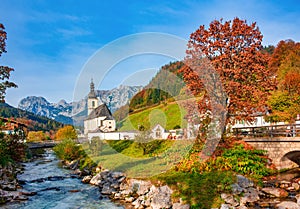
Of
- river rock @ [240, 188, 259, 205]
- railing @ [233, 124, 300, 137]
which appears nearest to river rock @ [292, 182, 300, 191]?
river rock @ [240, 188, 259, 205]

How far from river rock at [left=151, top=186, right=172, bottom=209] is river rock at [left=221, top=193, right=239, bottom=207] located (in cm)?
346

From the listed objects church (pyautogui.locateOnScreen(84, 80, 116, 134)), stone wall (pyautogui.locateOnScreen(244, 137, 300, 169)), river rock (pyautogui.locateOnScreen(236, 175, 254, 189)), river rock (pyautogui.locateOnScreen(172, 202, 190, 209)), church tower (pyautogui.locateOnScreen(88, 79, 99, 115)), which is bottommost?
river rock (pyautogui.locateOnScreen(172, 202, 190, 209))

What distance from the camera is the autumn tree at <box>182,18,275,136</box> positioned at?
2542 cm

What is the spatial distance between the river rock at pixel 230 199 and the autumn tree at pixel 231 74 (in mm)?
8869

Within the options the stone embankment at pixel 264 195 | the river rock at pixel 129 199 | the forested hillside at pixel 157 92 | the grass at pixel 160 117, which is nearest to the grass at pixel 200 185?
the stone embankment at pixel 264 195

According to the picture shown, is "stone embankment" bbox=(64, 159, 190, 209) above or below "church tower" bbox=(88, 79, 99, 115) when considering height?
below

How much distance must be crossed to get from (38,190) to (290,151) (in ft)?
74.3

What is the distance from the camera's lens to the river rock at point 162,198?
1863 cm

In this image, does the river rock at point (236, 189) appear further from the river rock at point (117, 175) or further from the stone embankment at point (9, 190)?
the stone embankment at point (9, 190)

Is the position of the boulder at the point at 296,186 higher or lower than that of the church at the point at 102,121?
lower

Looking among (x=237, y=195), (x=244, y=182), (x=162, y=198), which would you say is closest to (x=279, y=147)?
(x=244, y=182)

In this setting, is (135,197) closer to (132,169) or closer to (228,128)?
(132,169)

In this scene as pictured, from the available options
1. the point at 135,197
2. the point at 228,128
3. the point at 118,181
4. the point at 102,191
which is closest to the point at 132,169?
the point at 118,181

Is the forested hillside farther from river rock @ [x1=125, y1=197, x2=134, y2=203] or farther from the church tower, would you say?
river rock @ [x1=125, y1=197, x2=134, y2=203]
